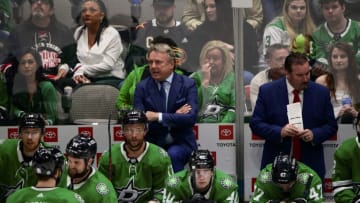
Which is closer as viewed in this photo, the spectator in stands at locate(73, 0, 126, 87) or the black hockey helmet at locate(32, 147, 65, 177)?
the black hockey helmet at locate(32, 147, 65, 177)

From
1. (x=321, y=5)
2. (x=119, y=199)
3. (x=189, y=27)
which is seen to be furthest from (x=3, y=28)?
(x=321, y=5)

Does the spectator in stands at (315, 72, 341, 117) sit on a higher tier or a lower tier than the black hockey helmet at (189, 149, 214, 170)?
higher

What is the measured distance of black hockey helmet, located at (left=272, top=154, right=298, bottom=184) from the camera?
7.50 metres

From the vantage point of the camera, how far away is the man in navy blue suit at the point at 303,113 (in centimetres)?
834

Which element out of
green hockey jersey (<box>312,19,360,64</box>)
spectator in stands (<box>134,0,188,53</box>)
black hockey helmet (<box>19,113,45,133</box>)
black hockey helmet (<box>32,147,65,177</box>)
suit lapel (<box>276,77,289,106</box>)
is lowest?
black hockey helmet (<box>32,147,65,177</box>)

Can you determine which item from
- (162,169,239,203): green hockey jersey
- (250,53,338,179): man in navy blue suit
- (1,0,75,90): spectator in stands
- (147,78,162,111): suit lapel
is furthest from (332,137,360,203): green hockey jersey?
(1,0,75,90): spectator in stands

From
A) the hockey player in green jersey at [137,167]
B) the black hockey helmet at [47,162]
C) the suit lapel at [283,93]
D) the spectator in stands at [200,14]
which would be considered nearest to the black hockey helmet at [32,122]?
the hockey player in green jersey at [137,167]

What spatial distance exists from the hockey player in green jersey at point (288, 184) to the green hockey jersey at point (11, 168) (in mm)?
1813

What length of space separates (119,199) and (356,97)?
2.51 meters

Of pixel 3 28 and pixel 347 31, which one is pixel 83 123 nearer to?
pixel 3 28

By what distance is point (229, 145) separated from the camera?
30.4 feet

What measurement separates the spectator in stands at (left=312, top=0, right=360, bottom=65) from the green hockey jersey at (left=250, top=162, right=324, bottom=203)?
1817mm

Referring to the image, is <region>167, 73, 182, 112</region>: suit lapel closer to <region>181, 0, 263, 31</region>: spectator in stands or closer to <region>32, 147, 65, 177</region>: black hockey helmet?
<region>181, 0, 263, 31</region>: spectator in stands

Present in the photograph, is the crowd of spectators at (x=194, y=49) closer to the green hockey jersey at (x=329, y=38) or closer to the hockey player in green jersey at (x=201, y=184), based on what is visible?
the green hockey jersey at (x=329, y=38)
